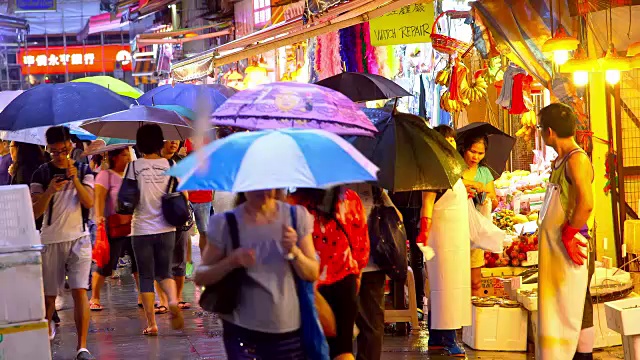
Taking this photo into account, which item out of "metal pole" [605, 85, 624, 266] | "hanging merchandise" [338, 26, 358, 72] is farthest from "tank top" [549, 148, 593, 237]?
"hanging merchandise" [338, 26, 358, 72]

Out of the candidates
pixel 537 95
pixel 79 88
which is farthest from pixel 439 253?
pixel 537 95

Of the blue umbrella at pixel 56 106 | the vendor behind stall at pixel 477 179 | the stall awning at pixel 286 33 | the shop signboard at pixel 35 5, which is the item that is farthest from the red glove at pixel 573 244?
the shop signboard at pixel 35 5

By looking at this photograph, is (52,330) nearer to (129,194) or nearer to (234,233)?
(129,194)

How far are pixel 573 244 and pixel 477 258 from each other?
3.22 m

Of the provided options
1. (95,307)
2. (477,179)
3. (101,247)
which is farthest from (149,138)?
(95,307)

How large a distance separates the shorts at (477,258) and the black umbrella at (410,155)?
7.60 feet

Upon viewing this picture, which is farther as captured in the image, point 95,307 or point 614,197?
point 95,307

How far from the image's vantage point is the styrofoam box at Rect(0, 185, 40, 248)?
280 inches

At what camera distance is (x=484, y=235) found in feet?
32.8

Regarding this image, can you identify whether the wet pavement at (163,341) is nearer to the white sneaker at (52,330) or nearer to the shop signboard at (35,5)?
the white sneaker at (52,330)

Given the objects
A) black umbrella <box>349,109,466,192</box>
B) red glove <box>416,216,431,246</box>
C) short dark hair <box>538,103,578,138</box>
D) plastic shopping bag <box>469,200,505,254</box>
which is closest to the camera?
short dark hair <box>538,103,578,138</box>

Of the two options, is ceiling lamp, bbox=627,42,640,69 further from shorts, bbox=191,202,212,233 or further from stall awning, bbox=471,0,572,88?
shorts, bbox=191,202,212,233

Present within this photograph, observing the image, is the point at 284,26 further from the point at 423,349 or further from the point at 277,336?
the point at 277,336

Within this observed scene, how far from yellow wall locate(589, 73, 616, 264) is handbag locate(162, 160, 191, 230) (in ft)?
14.2
